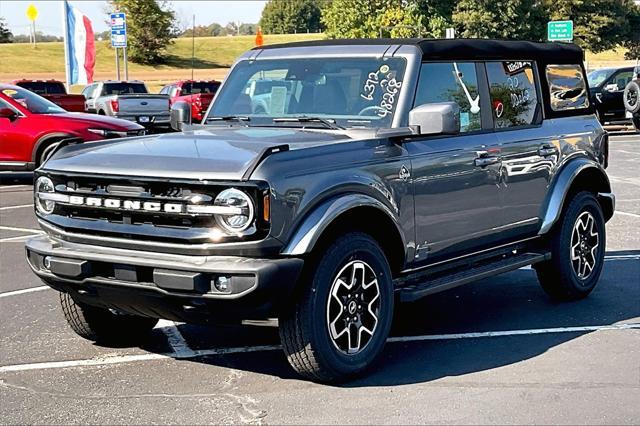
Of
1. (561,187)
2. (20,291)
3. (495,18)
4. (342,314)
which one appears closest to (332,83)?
(342,314)

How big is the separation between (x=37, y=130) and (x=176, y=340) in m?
10.2

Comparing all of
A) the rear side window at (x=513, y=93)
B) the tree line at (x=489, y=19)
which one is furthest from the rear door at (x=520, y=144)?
the tree line at (x=489, y=19)

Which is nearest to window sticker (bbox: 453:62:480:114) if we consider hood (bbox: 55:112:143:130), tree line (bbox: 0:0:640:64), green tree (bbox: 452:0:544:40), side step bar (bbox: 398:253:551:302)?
side step bar (bbox: 398:253:551:302)

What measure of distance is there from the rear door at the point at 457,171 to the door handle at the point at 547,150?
1.92 feet

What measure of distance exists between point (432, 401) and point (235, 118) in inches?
99.4

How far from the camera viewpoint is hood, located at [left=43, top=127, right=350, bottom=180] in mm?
4762

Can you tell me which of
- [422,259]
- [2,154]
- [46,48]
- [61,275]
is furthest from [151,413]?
[46,48]

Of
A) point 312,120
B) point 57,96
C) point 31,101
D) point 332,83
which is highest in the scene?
point 332,83

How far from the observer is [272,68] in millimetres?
6520

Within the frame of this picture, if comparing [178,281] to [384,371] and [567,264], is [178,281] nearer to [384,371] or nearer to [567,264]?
[384,371]

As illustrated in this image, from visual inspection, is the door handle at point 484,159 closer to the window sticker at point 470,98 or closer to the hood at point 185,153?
the window sticker at point 470,98

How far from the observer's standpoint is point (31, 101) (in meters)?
16.0

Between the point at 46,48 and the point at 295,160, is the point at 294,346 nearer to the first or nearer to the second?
the point at 295,160

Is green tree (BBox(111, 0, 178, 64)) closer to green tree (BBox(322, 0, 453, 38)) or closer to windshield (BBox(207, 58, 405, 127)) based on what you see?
green tree (BBox(322, 0, 453, 38))
